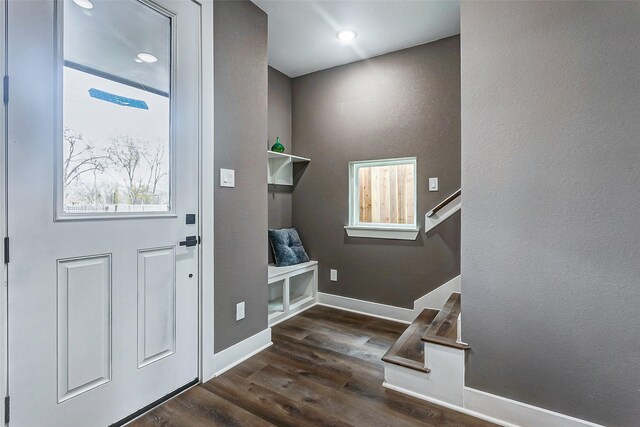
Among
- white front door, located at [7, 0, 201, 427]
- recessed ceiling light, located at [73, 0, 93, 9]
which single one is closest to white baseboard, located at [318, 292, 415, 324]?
white front door, located at [7, 0, 201, 427]

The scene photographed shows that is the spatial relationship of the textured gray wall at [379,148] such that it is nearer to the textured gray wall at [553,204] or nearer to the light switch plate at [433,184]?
the light switch plate at [433,184]

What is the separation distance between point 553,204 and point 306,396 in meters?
1.66

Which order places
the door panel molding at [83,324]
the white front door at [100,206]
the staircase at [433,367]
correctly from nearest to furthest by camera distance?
1. the white front door at [100,206]
2. the door panel molding at [83,324]
3. the staircase at [433,367]

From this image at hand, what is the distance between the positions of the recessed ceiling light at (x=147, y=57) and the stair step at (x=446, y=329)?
217cm

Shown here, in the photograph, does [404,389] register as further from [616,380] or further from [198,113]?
[198,113]

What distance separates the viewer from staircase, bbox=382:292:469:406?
1.66 meters

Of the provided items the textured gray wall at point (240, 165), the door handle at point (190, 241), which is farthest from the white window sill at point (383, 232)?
the door handle at point (190, 241)

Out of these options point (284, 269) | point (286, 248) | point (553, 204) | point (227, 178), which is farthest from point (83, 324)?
point (553, 204)

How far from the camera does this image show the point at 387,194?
3098 mm

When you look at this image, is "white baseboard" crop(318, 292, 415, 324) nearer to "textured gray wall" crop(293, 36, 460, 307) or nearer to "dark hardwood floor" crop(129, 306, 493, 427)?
"textured gray wall" crop(293, 36, 460, 307)

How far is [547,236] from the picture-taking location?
4.75ft

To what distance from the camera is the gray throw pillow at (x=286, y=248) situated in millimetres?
3061

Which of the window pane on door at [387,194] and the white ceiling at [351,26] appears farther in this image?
the window pane on door at [387,194]

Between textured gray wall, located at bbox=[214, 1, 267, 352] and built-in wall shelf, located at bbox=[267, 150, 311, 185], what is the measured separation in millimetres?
779
